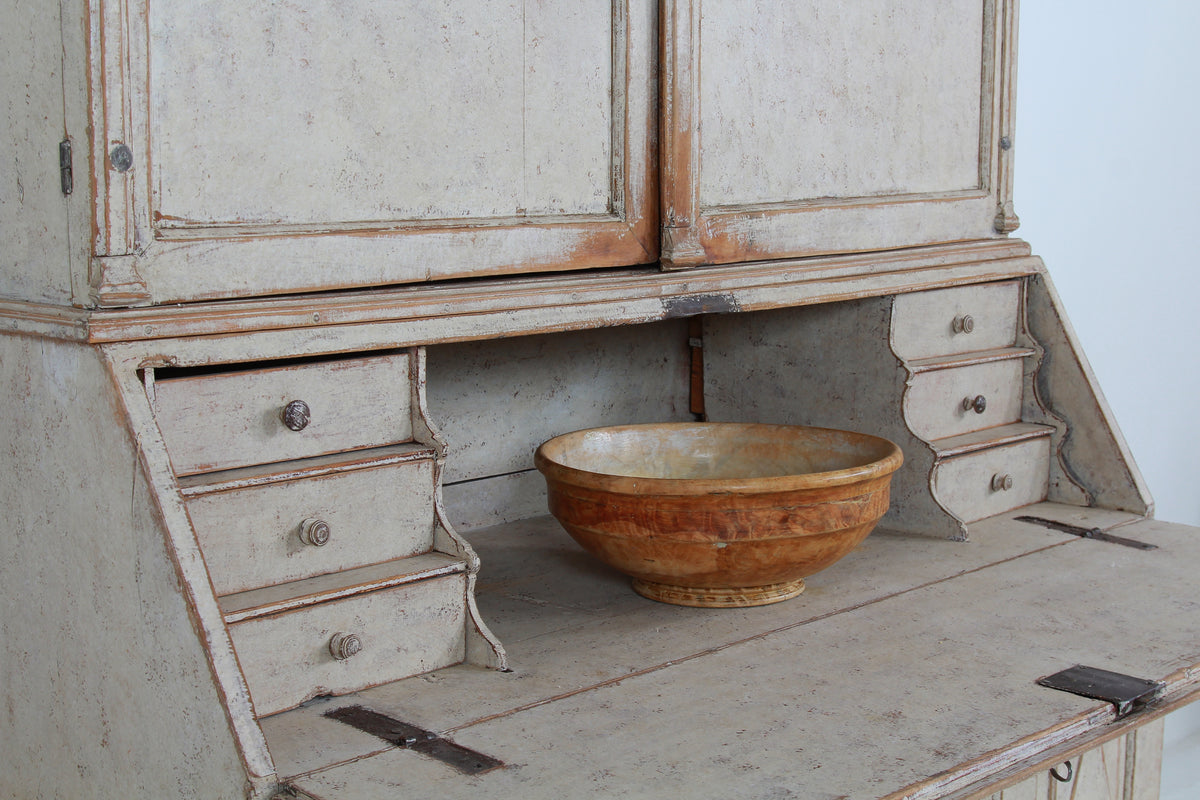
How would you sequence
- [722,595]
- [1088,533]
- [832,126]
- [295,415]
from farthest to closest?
[1088,533] < [832,126] < [722,595] < [295,415]

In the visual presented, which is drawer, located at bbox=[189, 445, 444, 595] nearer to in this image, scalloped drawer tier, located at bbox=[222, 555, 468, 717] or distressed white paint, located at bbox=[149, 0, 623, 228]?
scalloped drawer tier, located at bbox=[222, 555, 468, 717]

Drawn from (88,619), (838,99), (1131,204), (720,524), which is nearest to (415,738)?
(88,619)

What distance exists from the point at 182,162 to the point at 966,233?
1425mm

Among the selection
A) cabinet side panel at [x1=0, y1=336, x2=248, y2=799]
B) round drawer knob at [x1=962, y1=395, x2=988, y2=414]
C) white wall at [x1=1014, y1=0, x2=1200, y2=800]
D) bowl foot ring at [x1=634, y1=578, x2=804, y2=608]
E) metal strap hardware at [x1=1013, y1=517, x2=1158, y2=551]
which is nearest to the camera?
cabinet side panel at [x1=0, y1=336, x2=248, y2=799]

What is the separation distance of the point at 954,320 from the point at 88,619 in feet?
4.86

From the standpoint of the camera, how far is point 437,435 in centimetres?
153

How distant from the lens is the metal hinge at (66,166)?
129 centimetres

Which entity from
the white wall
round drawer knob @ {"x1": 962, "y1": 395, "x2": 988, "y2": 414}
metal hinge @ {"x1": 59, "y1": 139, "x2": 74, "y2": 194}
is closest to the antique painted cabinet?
metal hinge @ {"x1": 59, "y1": 139, "x2": 74, "y2": 194}

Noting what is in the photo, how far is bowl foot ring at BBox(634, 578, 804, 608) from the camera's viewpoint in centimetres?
180

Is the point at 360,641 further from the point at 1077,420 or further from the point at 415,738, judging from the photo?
the point at 1077,420

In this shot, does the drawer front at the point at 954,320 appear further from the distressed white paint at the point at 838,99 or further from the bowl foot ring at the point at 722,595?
the bowl foot ring at the point at 722,595

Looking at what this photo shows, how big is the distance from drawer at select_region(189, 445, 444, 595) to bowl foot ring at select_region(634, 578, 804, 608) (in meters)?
0.41

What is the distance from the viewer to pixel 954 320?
2227 mm

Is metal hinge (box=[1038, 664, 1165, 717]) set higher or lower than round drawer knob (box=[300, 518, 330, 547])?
lower
